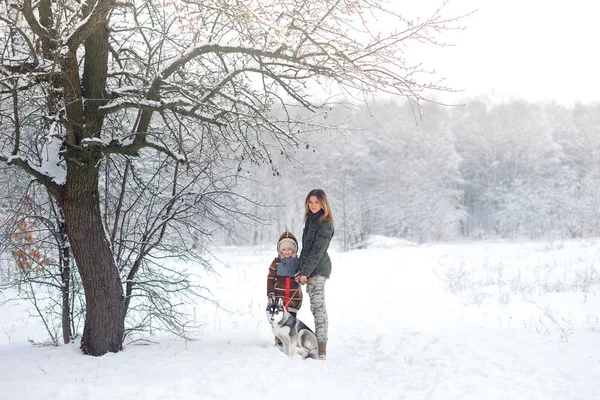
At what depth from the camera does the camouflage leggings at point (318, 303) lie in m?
5.00

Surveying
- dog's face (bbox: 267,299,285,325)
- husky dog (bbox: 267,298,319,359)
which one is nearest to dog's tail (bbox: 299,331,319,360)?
husky dog (bbox: 267,298,319,359)

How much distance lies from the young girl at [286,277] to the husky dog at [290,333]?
0.22 m

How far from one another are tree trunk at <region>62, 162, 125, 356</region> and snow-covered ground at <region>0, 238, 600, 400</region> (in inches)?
9.0

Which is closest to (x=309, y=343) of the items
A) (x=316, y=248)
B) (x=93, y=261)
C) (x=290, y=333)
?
(x=290, y=333)

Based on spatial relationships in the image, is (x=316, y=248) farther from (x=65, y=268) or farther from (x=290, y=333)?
(x=65, y=268)

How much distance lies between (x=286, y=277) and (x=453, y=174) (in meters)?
40.2

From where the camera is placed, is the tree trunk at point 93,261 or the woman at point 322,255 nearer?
the tree trunk at point 93,261

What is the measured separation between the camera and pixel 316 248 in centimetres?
486

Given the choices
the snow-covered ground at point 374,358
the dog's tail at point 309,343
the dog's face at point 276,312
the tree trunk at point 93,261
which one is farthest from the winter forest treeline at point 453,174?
the tree trunk at point 93,261

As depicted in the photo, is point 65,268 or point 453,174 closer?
point 65,268

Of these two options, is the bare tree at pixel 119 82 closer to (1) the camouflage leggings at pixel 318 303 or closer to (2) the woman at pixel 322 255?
(2) the woman at pixel 322 255

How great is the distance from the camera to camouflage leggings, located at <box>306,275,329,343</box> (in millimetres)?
5004

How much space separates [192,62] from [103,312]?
116 inches

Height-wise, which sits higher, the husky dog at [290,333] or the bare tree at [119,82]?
the bare tree at [119,82]
